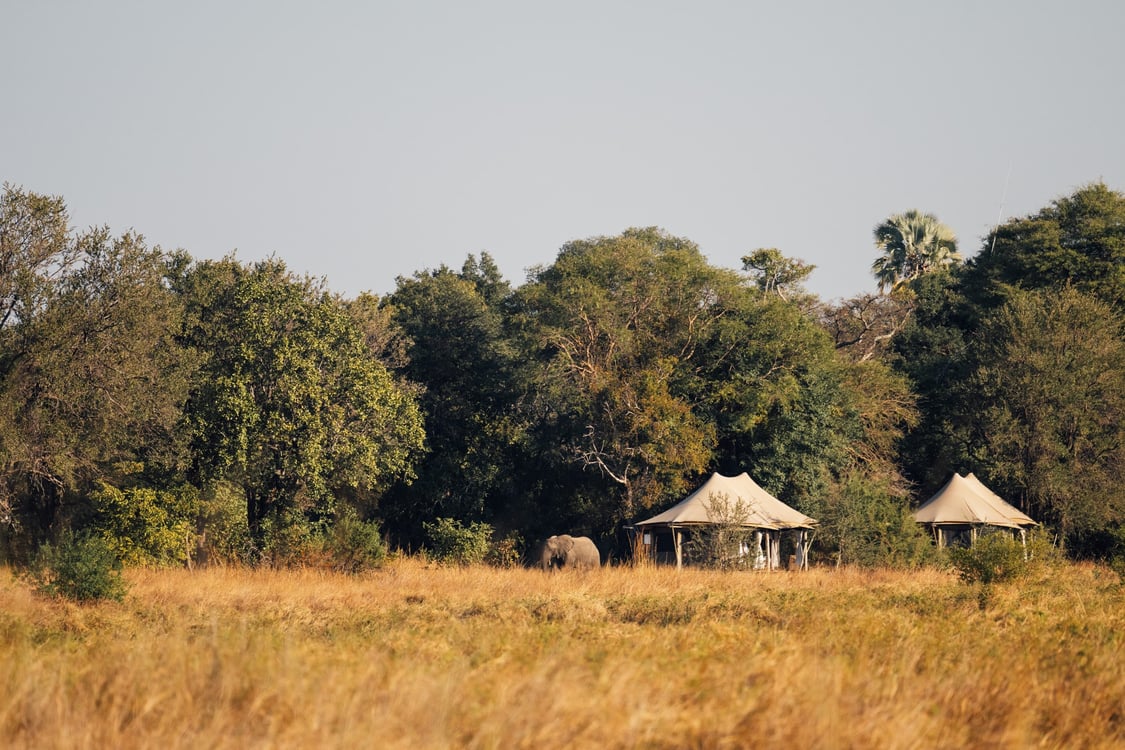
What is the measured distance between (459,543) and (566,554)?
3.47 metres

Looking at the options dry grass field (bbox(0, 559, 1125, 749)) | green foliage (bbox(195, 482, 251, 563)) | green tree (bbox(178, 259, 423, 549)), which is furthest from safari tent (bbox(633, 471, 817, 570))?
dry grass field (bbox(0, 559, 1125, 749))

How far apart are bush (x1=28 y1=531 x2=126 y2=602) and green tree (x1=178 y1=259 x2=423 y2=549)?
28.8 feet

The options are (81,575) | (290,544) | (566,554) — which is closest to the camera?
(81,575)

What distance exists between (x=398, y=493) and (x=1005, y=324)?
21.8 metres

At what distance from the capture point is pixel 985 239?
176 ft

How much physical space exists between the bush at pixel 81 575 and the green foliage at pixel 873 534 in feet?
63.8

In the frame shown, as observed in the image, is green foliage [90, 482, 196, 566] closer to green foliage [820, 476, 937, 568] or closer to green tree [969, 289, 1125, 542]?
green foliage [820, 476, 937, 568]

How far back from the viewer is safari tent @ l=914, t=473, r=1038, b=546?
3662 centimetres

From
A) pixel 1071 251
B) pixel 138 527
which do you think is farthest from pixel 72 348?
pixel 1071 251

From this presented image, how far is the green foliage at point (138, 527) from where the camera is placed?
28.4 m

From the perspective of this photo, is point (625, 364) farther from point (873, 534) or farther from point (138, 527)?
point (138, 527)

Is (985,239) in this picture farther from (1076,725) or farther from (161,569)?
(1076,725)

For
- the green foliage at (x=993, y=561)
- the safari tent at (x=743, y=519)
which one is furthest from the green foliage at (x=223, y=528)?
the green foliage at (x=993, y=561)

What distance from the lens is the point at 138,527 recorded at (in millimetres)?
28812
